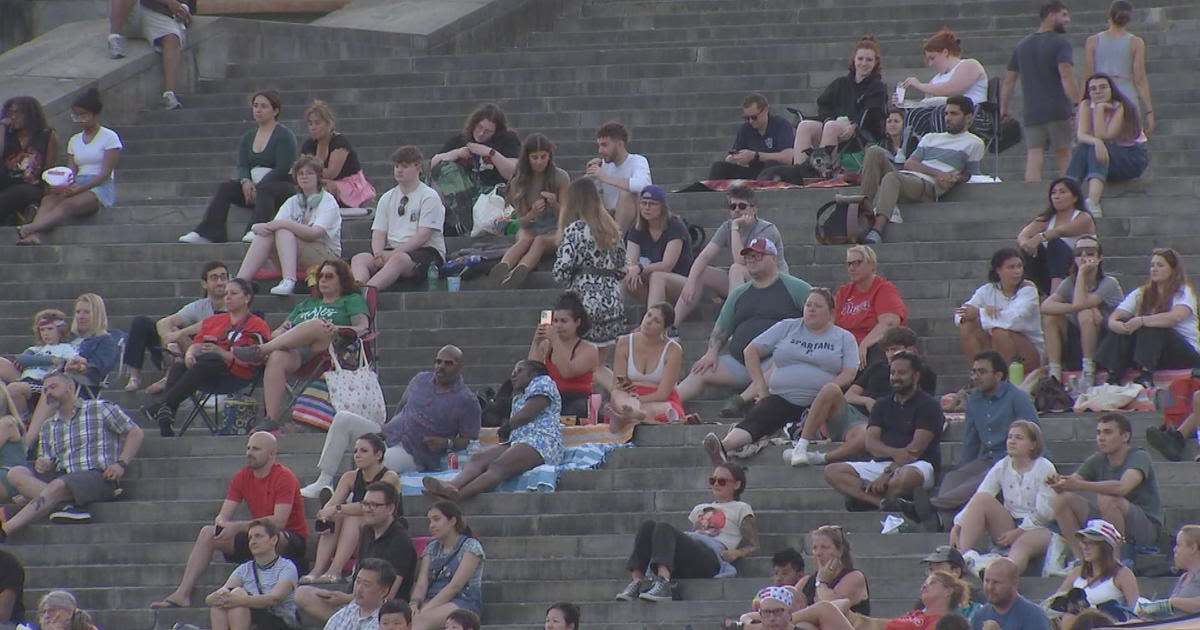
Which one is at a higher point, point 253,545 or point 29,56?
point 29,56

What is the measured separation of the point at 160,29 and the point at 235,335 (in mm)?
7246

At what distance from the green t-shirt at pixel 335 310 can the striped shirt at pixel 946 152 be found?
422cm

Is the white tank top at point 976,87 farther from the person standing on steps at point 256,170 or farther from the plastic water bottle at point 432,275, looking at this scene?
the person standing on steps at point 256,170

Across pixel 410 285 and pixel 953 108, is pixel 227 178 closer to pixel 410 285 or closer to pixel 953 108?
pixel 410 285

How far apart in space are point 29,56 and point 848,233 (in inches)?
362

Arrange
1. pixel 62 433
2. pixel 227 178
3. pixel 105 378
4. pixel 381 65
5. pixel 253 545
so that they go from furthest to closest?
pixel 381 65 < pixel 227 178 < pixel 105 378 < pixel 62 433 < pixel 253 545

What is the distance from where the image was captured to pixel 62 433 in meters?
16.0

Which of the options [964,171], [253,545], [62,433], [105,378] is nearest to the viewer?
[253,545]

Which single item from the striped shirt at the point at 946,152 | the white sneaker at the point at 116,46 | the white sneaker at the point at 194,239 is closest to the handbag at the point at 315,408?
the white sneaker at the point at 194,239

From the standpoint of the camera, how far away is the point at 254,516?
593 inches

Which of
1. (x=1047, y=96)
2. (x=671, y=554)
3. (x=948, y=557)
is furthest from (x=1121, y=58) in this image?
(x=948, y=557)

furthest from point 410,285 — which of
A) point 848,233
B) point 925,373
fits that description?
point 925,373

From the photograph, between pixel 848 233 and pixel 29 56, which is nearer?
pixel 848 233

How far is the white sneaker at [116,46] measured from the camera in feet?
75.8
